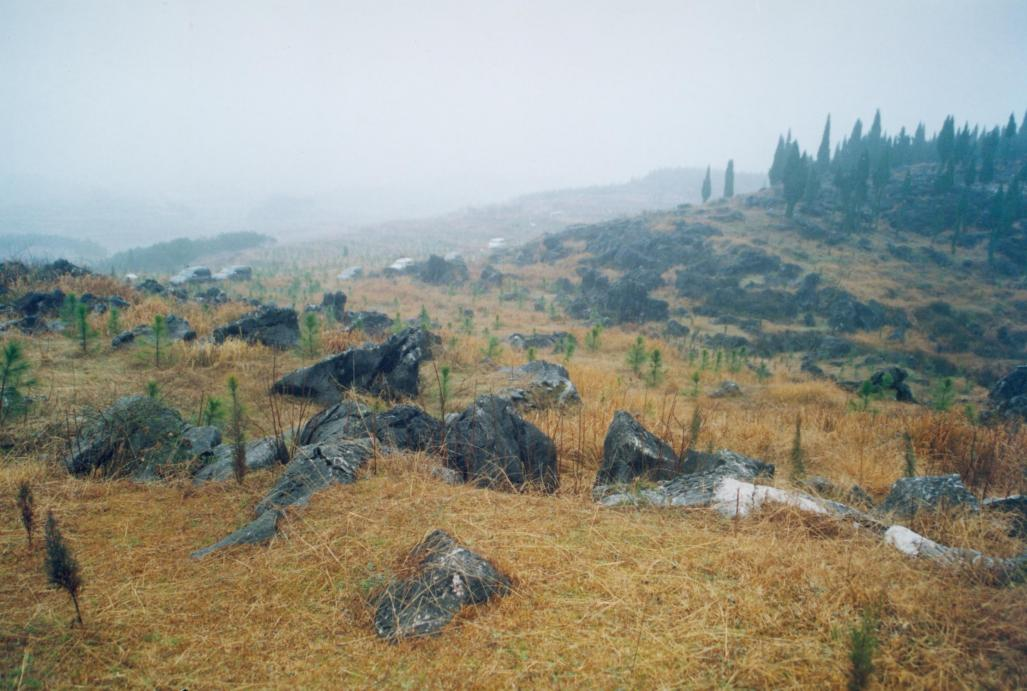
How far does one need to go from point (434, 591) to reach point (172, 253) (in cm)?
6026

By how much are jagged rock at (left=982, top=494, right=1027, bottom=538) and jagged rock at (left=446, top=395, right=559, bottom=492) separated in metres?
3.27

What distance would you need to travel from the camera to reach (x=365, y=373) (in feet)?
24.8

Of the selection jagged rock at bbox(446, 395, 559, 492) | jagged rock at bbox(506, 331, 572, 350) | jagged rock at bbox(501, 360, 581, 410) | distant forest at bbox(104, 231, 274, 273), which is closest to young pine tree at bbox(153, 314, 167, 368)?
jagged rock at bbox(501, 360, 581, 410)

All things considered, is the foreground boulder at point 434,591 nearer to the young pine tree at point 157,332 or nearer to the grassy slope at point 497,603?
the grassy slope at point 497,603

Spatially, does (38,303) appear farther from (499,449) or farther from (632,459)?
(632,459)

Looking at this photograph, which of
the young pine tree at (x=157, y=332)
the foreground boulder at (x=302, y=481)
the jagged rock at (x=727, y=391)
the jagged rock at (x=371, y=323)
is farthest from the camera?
the jagged rock at (x=371, y=323)

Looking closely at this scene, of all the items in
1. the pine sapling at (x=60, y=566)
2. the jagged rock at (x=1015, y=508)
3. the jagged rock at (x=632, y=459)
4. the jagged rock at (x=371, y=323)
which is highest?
the pine sapling at (x=60, y=566)

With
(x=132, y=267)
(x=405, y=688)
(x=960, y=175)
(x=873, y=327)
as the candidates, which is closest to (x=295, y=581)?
(x=405, y=688)

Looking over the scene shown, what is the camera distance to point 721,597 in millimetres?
2455

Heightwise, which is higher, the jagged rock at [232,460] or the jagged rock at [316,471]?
the jagged rock at [316,471]

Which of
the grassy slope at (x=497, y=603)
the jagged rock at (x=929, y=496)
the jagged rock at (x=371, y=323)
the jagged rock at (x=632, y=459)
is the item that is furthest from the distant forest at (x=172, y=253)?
the jagged rock at (x=929, y=496)

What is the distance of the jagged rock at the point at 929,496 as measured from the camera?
149 inches

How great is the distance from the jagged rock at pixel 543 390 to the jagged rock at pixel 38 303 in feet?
32.7

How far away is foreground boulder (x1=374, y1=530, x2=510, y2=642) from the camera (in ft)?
7.59
